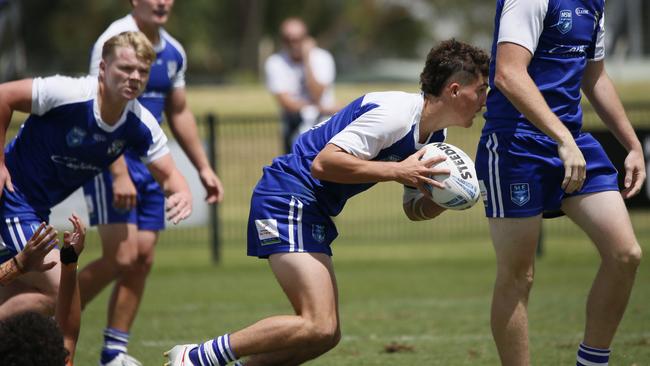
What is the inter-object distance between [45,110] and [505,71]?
2637 millimetres

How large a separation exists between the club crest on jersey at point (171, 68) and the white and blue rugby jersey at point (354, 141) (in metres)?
2.38

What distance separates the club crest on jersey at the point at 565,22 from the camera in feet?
18.2

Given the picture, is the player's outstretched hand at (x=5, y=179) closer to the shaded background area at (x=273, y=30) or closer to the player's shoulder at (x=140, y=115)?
the player's shoulder at (x=140, y=115)

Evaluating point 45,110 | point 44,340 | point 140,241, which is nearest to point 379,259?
point 140,241

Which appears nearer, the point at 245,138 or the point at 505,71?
the point at 505,71

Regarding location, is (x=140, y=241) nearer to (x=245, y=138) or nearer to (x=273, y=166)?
(x=273, y=166)

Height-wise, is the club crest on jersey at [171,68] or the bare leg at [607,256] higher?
the club crest on jersey at [171,68]

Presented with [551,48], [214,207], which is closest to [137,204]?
[551,48]

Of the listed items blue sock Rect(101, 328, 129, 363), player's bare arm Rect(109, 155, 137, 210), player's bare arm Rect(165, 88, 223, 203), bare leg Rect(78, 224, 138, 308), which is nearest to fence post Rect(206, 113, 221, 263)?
player's bare arm Rect(165, 88, 223, 203)

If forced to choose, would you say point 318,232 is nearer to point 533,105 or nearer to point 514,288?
point 514,288

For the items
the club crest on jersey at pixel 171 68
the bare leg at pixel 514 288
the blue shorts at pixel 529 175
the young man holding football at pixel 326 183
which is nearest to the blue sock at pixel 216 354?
the young man holding football at pixel 326 183

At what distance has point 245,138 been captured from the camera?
15.2 metres

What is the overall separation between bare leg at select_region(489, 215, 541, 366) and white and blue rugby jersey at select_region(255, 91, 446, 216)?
63 cm

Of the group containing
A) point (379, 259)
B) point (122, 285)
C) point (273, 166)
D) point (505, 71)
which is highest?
point (505, 71)
